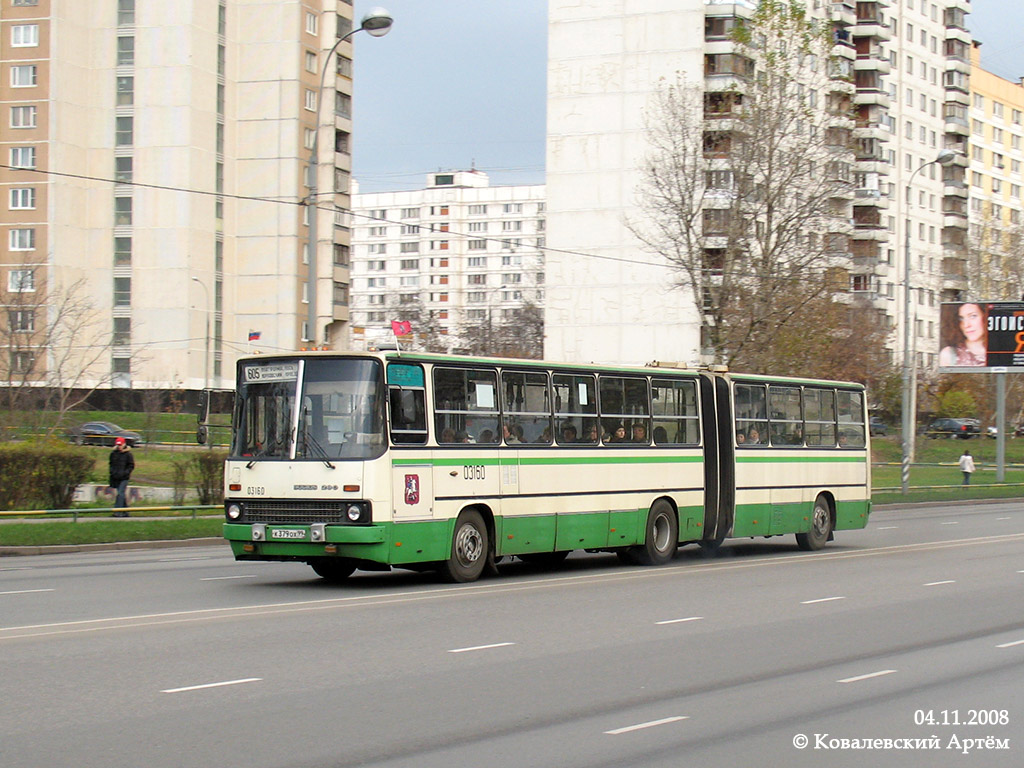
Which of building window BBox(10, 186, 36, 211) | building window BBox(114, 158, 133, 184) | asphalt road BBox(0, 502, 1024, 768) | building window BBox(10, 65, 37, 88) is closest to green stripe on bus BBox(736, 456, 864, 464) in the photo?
asphalt road BBox(0, 502, 1024, 768)

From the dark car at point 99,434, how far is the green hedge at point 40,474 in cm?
2197

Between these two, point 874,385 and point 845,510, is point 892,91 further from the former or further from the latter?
point 845,510

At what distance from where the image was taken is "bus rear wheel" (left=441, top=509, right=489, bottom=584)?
16781 millimetres

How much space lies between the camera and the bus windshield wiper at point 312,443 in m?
15.8

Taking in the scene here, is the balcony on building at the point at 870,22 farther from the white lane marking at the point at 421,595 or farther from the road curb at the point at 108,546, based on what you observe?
the road curb at the point at 108,546

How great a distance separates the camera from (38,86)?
259 ft

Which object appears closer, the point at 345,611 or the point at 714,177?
the point at 345,611

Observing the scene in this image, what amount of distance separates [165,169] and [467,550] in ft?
220

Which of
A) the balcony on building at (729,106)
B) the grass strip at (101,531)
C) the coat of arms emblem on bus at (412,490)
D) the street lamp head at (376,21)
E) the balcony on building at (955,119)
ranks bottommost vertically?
the grass strip at (101,531)

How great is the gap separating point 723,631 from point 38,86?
75.1 m

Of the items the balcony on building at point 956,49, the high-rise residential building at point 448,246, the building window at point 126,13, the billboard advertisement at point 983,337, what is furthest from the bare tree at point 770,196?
the high-rise residential building at point 448,246

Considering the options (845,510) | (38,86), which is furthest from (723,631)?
(38,86)

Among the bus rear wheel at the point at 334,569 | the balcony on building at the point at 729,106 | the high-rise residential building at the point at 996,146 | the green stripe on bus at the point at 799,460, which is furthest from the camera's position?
the high-rise residential building at the point at 996,146

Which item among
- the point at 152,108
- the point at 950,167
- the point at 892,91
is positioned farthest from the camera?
the point at 950,167
